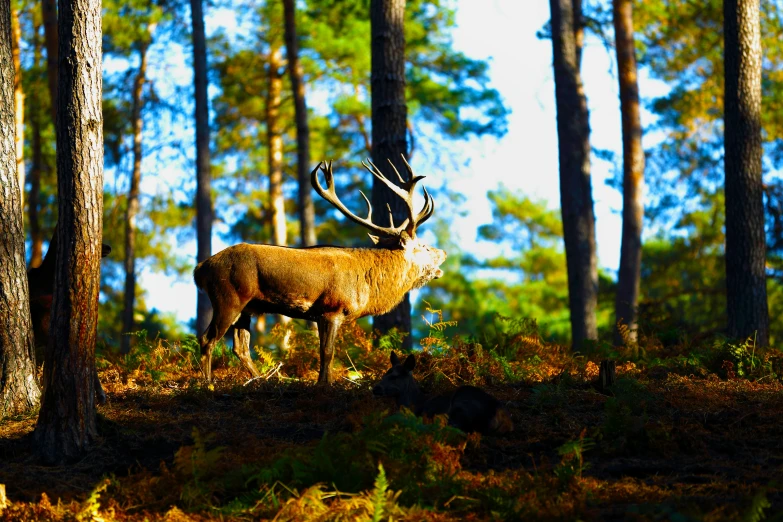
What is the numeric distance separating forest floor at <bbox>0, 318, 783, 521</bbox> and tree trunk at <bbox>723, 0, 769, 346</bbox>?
2285 millimetres

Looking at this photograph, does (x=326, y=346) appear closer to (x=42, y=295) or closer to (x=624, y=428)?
(x=42, y=295)

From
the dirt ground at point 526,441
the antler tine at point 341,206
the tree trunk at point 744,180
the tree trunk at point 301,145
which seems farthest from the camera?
the tree trunk at point 301,145

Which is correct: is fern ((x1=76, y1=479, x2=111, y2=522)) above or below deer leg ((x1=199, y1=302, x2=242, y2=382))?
below

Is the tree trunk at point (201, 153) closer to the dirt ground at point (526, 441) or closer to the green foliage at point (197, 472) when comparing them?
the dirt ground at point (526, 441)

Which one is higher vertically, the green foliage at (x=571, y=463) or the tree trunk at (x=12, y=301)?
the tree trunk at (x=12, y=301)

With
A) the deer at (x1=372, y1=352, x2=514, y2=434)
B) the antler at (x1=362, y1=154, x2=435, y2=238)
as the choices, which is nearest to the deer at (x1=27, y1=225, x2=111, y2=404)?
the antler at (x1=362, y1=154, x2=435, y2=238)

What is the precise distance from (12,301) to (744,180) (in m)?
9.84

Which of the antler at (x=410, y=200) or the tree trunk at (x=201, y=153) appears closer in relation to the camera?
the antler at (x=410, y=200)

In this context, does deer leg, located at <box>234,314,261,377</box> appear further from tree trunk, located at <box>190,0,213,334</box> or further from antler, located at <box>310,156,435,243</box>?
tree trunk, located at <box>190,0,213,334</box>

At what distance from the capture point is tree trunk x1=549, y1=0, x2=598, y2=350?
17.4m

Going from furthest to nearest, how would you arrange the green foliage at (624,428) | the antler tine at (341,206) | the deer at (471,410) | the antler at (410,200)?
the antler at (410,200) → the antler tine at (341,206) → the deer at (471,410) → the green foliage at (624,428)

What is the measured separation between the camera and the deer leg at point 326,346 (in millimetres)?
9805

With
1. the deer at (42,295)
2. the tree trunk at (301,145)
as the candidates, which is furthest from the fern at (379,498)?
the tree trunk at (301,145)

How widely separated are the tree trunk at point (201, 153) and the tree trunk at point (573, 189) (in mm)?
7530
